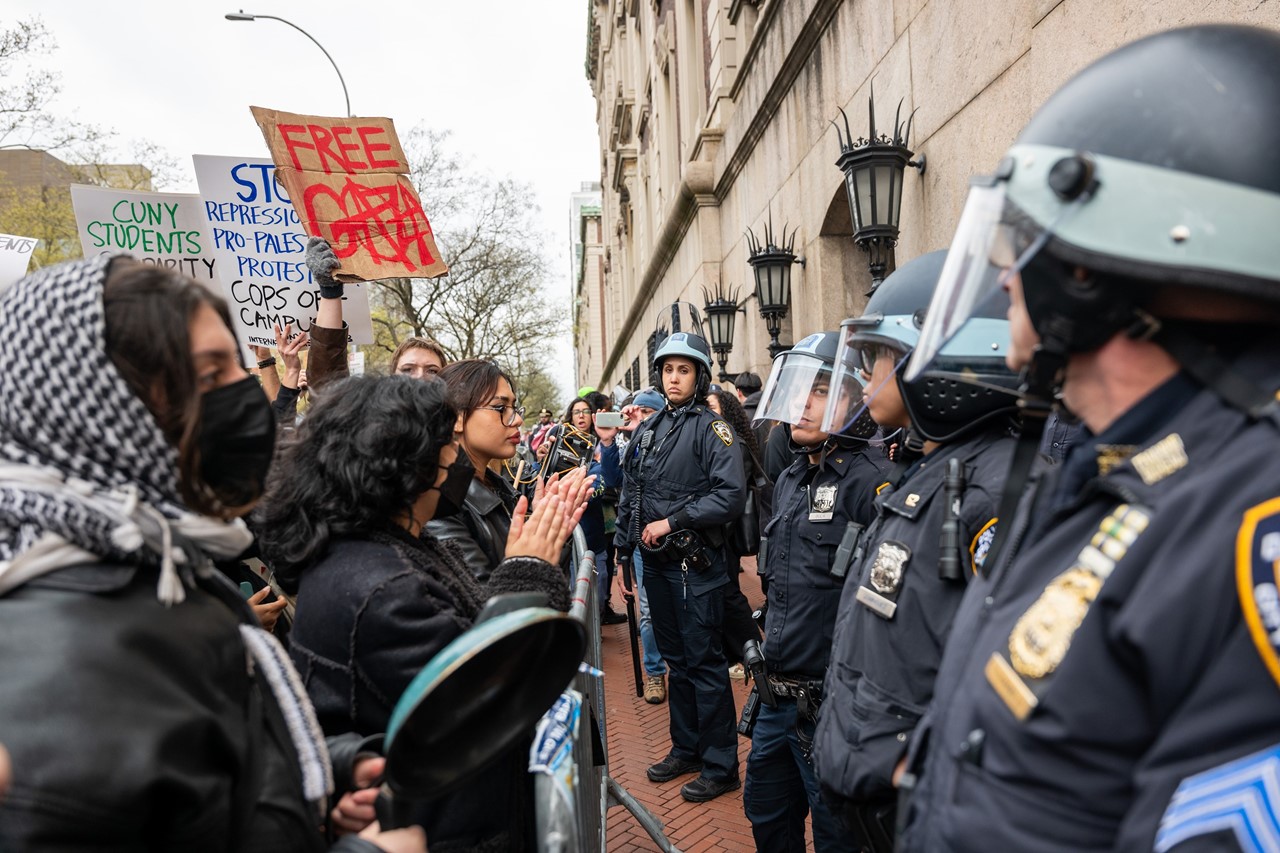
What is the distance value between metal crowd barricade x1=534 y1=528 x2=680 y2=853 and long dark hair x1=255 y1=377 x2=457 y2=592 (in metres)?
0.60

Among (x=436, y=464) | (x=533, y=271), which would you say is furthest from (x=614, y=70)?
(x=436, y=464)

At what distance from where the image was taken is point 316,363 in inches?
145

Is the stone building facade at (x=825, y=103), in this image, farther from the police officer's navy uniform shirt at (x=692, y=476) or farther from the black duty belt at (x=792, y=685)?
the black duty belt at (x=792, y=685)

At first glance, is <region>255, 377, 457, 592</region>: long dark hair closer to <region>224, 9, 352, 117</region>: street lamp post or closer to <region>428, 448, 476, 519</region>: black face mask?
<region>428, 448, 476, 519</region>: black face mask

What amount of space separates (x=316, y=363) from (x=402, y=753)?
265 cm

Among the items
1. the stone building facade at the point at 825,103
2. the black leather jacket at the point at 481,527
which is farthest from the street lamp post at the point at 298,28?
the black leather jacket at the point at 481,527

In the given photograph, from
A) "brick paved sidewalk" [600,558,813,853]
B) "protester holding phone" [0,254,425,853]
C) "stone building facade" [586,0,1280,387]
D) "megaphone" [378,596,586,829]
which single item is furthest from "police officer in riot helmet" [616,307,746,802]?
"protester holding phone" [0,254,425,853]

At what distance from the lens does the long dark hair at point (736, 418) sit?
221 inches

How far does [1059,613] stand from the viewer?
1.14 m

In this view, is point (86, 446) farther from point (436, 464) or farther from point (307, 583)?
point (436, 464)

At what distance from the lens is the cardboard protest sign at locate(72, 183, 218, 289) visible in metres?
4.70

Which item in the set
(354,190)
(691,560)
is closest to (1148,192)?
(691,560)

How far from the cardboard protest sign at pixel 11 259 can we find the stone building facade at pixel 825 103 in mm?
4947

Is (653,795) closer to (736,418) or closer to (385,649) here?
(736,418)
